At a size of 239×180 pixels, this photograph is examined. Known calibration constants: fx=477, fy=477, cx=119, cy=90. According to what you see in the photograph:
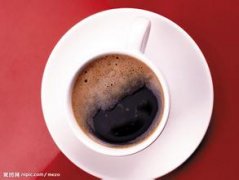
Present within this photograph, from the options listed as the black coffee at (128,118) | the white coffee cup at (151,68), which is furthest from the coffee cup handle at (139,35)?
the black coffee at (128,118)

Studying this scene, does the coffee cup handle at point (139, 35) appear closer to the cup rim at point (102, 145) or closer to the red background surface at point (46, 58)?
the cup rim at point (102, 145)

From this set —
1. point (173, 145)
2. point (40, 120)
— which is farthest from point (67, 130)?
point (173, 145)

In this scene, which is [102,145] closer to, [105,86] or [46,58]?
[105,86]

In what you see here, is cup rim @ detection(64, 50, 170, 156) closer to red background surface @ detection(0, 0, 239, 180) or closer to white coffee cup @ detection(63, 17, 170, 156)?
white coffee cup @ detection(63, 17, 170, 156)

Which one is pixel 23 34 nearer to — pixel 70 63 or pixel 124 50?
pixel 70 63

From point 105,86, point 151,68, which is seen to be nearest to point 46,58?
point 105,86

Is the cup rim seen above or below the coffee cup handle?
below

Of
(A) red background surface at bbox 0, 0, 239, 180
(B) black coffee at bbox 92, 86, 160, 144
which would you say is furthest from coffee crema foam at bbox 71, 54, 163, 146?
(A) red background surface at bbox 0, 0, 239, 180
